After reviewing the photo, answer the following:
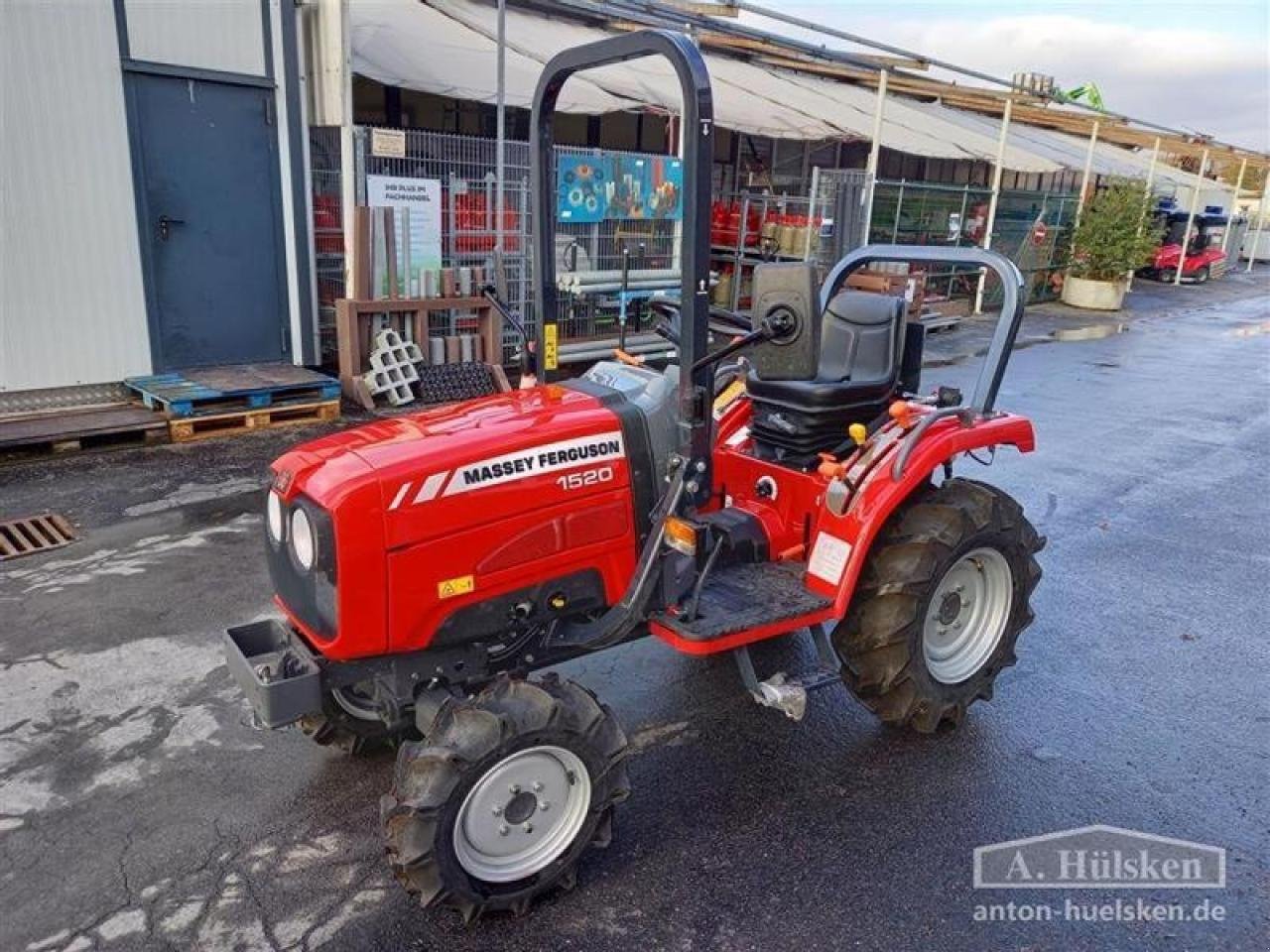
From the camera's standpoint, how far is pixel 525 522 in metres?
2.72

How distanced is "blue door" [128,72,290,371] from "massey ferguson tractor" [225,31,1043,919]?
5189 millimetres

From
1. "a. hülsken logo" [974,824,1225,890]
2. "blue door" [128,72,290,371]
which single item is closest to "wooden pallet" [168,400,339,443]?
"blue door" [128,72,290,371]

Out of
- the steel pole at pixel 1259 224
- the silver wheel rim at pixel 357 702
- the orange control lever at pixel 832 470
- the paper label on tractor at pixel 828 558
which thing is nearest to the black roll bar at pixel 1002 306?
the orange control lever at pixel 832 470

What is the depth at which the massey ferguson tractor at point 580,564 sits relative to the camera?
249 centimetres

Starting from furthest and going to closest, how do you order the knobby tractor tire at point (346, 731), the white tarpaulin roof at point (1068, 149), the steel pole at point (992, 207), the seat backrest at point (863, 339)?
the white tarpaulin roof at point (1068, 149), the steel pole at point (992, 207), the seat backrest at point (863, 339), the knobby tractor tire at point (346, 731)

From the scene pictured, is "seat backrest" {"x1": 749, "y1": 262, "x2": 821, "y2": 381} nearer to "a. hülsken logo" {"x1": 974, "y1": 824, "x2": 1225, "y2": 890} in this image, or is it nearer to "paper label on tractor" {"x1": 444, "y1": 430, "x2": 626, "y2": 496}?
"paper label on tractor" {"x1": 444, "y1": 430, "x2": 626, "y2": 496}

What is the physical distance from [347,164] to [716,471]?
5415mm

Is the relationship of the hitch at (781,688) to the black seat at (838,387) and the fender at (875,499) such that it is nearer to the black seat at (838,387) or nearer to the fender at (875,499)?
the fender at (875,499)

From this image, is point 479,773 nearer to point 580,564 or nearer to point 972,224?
point 580,564

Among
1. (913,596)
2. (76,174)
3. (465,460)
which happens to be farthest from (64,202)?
(913,596)

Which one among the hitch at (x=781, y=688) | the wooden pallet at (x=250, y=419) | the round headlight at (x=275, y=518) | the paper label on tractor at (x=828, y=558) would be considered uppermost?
the round headlight at (x=275, y=518)

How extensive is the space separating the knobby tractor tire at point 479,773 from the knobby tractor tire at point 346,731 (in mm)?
639

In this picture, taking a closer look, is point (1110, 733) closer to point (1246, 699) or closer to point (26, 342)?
point (1246, 699)

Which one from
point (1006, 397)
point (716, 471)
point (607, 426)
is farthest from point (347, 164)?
point (1006, 397)
